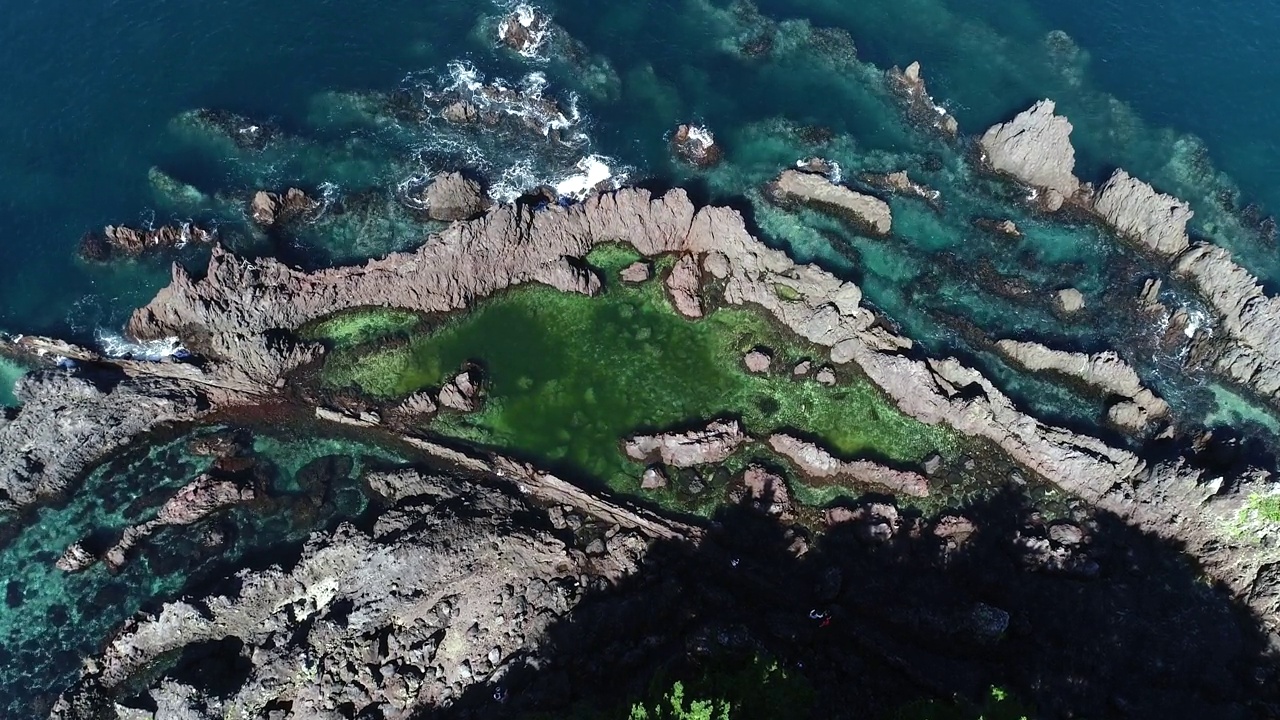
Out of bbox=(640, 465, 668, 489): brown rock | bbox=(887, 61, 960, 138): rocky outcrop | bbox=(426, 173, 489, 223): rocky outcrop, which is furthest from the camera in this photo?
bbox=(887, 61, 960, 138): rocky outcrop

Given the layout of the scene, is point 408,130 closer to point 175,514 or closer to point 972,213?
point 175,514

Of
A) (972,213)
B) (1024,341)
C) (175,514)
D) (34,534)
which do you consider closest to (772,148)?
(972,213)

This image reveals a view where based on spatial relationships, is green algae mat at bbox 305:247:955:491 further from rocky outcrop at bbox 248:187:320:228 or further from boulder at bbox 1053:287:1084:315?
boulder at bbox 1053:287:1084:315

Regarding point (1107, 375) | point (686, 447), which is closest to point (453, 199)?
point (686, 447)

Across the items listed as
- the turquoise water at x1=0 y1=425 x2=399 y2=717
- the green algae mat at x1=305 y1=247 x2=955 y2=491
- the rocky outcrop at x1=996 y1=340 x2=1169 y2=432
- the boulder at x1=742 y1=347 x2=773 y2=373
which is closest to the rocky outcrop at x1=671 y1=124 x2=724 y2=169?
the green algae mat at x1=305 y1=247 x2=955 y2=491

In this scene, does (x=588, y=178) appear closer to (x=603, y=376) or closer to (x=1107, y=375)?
(x=603, y=376)

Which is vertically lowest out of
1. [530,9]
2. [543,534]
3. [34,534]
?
[34,534]
